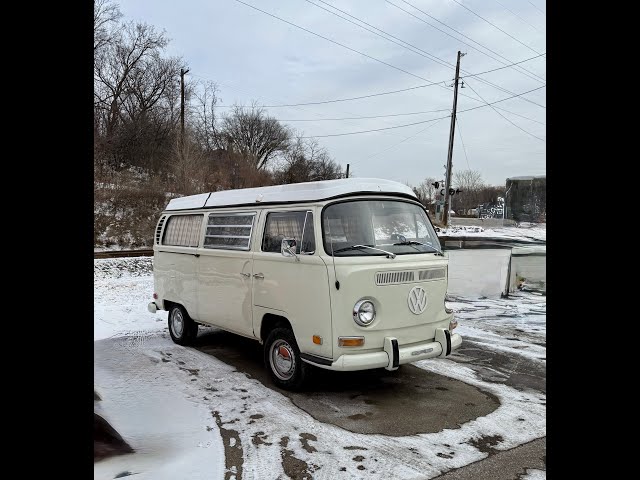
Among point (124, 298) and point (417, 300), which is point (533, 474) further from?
point (124, 298)

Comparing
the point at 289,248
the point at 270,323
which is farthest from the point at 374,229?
the point at 270,323

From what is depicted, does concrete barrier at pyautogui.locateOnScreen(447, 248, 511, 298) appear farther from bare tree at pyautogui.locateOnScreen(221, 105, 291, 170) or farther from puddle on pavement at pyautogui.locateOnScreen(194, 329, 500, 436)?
bare tree at pyautogui.locateOnScreen(221, 105, 291, 170)

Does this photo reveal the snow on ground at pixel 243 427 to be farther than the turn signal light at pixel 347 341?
No

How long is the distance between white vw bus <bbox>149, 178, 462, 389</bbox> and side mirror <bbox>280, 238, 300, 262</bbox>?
1 centimetres

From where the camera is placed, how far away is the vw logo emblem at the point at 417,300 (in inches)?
202

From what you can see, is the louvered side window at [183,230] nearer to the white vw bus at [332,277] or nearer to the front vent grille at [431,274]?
the white vw bus at [332,277]

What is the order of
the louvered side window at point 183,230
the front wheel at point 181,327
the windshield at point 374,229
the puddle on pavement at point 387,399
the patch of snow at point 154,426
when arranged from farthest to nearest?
1. the front wheel at point 181,327
2. the louvered side window at point 183,230
3. the windshield at point 374,229
4. the puddle on pavement at point 387,399
5. the patch of snow at point 154,426

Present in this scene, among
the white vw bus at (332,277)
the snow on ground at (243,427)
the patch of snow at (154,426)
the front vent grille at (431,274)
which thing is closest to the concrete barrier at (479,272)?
the snow on ground at (243,427)

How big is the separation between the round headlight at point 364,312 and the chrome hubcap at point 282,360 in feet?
3.23

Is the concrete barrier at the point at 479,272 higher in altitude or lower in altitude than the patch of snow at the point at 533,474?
higher

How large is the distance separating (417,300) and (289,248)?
4.97 ft

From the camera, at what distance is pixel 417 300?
5.18 meters

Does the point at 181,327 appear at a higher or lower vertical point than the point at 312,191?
lower
